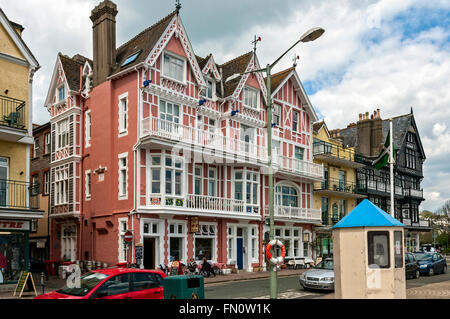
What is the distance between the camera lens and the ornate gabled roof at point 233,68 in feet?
101

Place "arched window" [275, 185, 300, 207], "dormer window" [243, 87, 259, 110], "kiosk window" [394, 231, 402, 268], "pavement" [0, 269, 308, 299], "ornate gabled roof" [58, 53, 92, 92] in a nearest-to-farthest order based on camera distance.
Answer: "kiosk window" [394, 231, 402, 268] → "pavement" [0, 269, 308, 299] → "ornate gabled roof" [58, 53, 92, 92] → "dormer window" [243, 87, 259, 110] → "arched window" [275, 185, 300, 207]

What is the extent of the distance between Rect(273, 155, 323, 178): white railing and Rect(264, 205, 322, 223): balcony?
8.66 feet

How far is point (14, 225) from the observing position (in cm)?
1948

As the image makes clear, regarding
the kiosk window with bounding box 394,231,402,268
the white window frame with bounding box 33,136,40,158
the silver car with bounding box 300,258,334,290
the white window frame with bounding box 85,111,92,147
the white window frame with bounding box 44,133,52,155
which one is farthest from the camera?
the white window frame with bounding box 33,136,40,158

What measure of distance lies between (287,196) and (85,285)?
25.4m

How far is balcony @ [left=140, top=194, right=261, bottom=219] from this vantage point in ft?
82.3

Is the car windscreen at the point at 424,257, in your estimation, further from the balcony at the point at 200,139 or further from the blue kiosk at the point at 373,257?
the blue kiosk at the point at 373,257

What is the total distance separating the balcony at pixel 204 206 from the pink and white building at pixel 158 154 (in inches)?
2.8

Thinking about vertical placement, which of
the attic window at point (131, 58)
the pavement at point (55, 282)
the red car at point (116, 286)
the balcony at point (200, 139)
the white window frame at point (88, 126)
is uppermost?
the attic window at point (131, 58)

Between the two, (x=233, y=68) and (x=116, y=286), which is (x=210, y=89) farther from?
(x=116, y=286)

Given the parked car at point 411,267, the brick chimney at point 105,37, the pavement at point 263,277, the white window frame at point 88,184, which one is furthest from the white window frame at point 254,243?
the brick chimney at point 105,37

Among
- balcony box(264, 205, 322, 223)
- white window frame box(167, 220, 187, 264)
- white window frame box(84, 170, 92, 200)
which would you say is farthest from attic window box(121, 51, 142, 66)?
Result: balcony box(264, 205, 322, 223)

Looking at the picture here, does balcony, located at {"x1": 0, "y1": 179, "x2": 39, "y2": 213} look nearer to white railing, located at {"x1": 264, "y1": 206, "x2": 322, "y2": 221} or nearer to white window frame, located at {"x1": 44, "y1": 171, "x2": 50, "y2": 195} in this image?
white window frame, located at {"x1": 44, "y1": 171, "x2": 50, "y2": 195}
